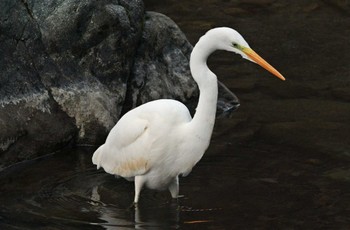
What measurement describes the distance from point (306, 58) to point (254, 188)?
3.70 m

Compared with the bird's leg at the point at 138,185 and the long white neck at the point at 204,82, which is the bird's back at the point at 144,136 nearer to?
the bird's leg at the point at 138,185

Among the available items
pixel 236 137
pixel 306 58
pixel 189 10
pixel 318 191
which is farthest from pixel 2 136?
pixel 189 10

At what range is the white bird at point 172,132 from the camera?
6164 mm

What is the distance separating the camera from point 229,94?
909 cm

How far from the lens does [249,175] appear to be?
287 inches

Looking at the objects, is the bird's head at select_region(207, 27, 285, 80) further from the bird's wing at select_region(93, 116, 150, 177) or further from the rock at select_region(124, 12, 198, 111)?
the rock at select_region(124, 12, 198, 111)

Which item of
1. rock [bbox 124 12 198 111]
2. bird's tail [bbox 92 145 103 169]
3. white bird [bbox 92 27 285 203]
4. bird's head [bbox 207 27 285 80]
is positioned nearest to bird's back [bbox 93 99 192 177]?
white bird [bbox 92 27 285 203]

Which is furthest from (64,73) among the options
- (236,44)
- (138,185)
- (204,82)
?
(236,44)

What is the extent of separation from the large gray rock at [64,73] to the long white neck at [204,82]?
1.90 metres

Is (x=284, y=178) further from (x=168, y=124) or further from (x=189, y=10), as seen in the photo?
(x=189, y=10)

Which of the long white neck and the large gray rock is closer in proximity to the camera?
the long white neck

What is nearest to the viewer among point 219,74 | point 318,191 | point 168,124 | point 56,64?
point 168,124

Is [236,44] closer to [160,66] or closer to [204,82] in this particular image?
[204,82]

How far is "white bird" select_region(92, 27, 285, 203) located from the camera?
6164 millimetres
